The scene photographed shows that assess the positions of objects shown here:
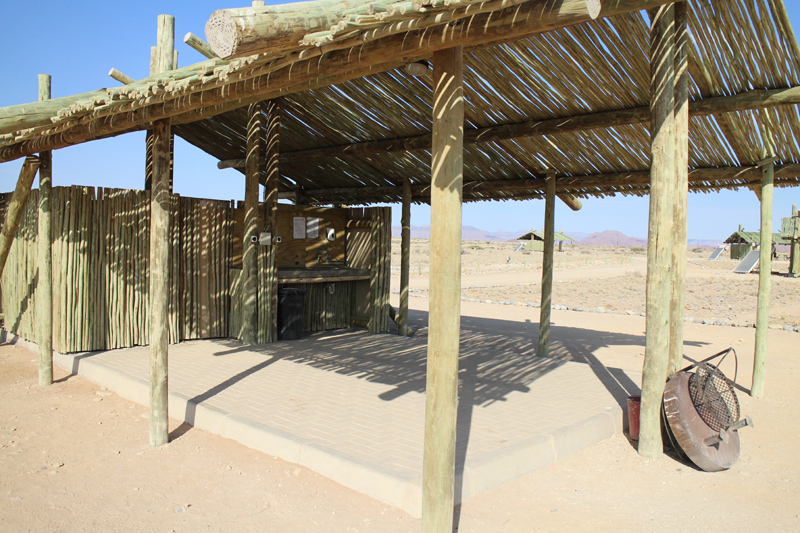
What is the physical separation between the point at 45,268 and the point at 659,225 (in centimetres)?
645

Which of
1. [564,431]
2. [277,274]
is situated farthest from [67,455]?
[277,274]

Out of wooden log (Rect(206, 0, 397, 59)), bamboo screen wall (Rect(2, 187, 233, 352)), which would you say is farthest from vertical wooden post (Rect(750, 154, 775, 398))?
bamboo screen wall (Rect(2, 187, 233, 352))

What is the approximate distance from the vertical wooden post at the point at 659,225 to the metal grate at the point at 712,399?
11.4 inches

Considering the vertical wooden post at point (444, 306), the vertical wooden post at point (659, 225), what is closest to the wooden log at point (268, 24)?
the vertical wooden post at point (444, 306)

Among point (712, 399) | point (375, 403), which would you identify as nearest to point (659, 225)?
point (712, 399)

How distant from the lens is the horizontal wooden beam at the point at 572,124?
223 inches

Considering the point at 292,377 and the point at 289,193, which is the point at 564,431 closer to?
the point at 292,377

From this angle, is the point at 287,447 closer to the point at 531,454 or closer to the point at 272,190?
the point at 531,454

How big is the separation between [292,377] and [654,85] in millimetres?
4796

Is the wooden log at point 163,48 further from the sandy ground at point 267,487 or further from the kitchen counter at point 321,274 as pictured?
the kitchen counter at point 321,274

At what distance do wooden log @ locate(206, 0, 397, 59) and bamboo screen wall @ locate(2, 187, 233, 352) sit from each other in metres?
5.97

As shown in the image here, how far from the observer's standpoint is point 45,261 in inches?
252

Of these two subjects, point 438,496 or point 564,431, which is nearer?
point 438,496

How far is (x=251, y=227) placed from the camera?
8523 mm
